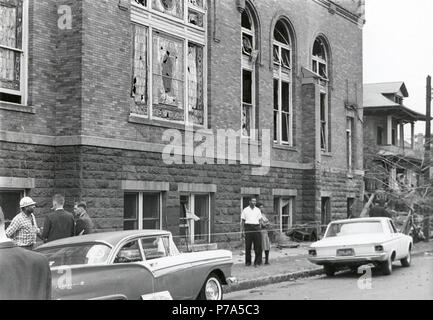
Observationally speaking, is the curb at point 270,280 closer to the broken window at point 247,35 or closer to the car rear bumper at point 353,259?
the car rear bumper at point 353,259

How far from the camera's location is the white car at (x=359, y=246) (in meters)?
14.5

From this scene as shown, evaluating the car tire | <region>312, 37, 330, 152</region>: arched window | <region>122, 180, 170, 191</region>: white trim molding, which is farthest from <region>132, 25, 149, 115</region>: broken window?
<region>312, 37, 330, 152</region>: arched window

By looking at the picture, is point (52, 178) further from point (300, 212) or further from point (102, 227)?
point (300, 212)

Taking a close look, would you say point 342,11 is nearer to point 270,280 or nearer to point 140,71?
point 140,71

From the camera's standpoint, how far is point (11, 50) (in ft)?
47.8

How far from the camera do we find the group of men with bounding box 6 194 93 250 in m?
10.9

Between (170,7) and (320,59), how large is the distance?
36.7 feet

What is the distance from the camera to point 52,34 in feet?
50.5

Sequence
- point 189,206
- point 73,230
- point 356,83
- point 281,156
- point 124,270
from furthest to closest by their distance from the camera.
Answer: point 356,83 < point 281,156 < point 189,206 < point 73,230 < point 124,270

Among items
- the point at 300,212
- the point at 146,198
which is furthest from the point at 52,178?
the point at 300,212

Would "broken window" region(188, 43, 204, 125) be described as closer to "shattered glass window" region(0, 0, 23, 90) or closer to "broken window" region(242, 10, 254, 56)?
"broken window" region(242, 10, 254, 56)

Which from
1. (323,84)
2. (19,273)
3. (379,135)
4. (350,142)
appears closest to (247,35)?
(323,84)

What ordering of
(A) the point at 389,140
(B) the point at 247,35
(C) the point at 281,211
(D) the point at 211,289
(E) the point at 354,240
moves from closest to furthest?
(D) the point at 211,289, (E) the point at 354,240, (B) the point at 247,35, (C) the point at 281,211, (A) the point at 389,140

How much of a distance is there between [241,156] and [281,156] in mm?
3729
